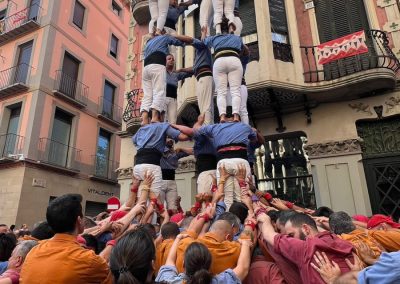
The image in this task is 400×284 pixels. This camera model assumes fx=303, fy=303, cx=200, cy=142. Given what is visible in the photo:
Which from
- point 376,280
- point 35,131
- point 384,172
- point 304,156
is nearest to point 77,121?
point 35,131

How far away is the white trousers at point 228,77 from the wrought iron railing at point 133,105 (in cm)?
697

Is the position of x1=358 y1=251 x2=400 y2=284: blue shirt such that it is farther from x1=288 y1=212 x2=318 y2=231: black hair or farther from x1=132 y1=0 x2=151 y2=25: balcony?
x1=132 y1=0 x2=151 y2=25: balcony

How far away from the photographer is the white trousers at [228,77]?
5828 mm

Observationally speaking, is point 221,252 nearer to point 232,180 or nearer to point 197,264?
point 197,264

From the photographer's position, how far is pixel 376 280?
1636mm

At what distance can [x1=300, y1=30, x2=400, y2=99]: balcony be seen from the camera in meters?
8.38

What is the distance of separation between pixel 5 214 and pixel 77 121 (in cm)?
616

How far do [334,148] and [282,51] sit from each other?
3541 mm

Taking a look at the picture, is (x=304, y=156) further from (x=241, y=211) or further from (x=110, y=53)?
(x=110, y=53)

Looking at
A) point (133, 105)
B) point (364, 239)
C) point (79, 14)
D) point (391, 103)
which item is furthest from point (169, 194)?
point (79, 14)

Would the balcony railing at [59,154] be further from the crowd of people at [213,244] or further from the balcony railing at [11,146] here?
the crowd of people at [213,244]

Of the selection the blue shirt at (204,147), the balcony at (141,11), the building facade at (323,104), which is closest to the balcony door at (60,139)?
the balcony at (141,11)

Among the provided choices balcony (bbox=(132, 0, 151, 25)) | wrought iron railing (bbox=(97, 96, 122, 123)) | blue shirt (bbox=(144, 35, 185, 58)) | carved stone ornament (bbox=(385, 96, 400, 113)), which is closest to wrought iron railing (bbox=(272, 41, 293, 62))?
carved stone ornament (bbox=(385, 96, 400, 113))

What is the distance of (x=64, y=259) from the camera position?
2059 millimetres
